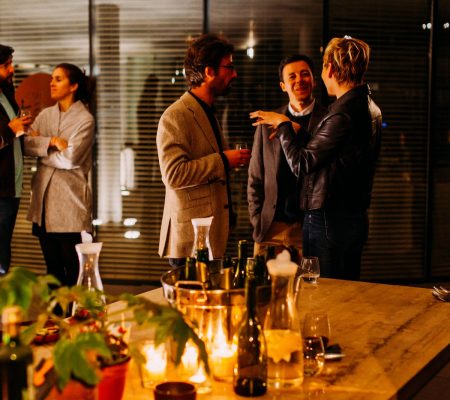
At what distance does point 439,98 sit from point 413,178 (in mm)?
677

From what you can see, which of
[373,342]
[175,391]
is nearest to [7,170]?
[373,342]

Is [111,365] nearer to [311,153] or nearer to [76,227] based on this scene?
[311,153]

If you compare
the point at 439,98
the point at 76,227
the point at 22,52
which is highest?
the point at 22,52

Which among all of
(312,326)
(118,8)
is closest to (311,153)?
(312,326)

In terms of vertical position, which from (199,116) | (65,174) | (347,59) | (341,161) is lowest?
(65,174)

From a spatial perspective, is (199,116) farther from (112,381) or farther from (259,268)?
(112,381)

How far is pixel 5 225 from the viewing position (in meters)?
4.45

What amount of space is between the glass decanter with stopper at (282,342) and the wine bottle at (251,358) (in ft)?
0.11

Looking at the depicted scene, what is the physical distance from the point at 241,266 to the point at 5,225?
2888mm

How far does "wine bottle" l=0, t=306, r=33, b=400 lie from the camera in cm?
102

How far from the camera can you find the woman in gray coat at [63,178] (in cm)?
436

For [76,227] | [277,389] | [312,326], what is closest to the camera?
[277,389]

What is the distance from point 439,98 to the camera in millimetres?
5656

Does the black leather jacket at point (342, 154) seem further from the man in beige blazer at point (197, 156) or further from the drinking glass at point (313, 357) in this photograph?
the drinking glass at point (313, 357)
